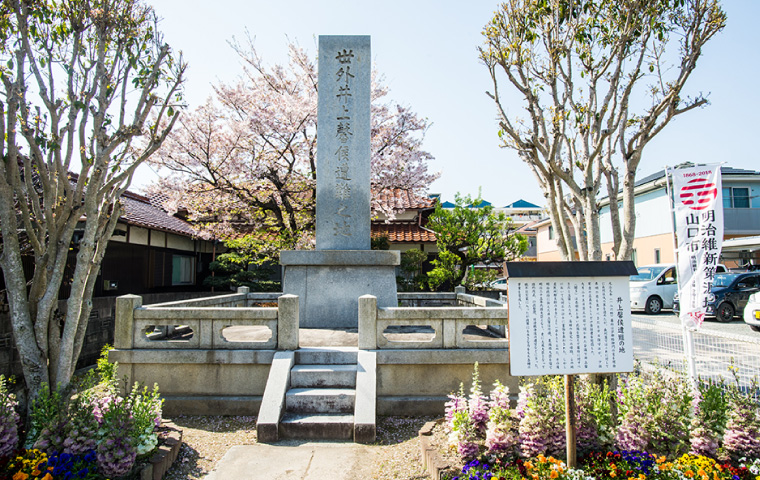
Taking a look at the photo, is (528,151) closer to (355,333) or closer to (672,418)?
(672,418)

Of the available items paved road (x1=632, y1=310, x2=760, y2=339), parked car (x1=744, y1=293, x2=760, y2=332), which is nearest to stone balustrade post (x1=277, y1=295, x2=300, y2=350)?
paved road (x1=632, y1=310, x2=760, y2=339)

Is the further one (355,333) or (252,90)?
(252,90)

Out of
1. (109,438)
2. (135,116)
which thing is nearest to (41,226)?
(135,116)

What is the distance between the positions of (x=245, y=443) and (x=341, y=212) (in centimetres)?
525

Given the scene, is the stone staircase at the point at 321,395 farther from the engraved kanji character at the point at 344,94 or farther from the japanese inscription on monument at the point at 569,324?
the engraved kanji character at the point at 344,94

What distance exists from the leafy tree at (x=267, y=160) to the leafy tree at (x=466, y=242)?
1.75 metres

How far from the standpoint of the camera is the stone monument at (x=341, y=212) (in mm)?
9008

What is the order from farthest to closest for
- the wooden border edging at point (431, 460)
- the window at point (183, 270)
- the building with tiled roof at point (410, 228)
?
1. the building with tiled roof at point (410, 228)
2. the window at point (183, 270)
3. the wooden border edging at point (431, 460)

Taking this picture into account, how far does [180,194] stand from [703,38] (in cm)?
1378

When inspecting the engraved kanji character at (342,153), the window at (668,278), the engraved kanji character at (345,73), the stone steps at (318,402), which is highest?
the engraved kanji character at (345,73)

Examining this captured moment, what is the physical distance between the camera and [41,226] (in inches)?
201

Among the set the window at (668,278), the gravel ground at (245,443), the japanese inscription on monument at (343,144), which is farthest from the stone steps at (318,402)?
the window at (668,278)

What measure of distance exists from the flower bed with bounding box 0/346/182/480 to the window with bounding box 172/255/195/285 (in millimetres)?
13015

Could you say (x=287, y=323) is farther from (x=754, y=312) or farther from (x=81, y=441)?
(x=754, y=312)
